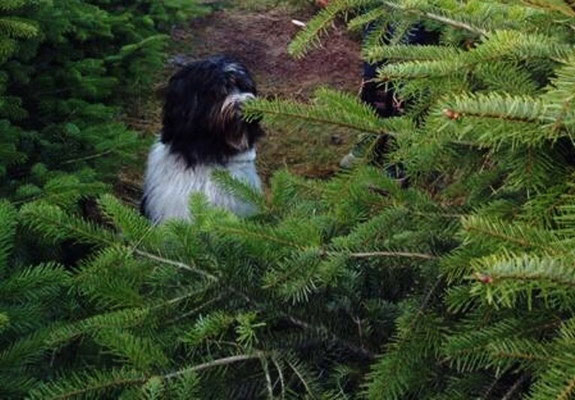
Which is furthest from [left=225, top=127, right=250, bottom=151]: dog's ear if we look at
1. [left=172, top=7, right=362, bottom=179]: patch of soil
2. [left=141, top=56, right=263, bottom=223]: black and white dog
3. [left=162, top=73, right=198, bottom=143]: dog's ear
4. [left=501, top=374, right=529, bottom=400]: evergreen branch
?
[left=501, top=374, right=529, bottom=400]: evergreen branch

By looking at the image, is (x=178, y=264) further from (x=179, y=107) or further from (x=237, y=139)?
(x=179, y=107)

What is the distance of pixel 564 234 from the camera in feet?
4.35

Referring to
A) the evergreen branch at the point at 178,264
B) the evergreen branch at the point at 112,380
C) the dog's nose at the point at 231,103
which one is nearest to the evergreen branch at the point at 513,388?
the evergreen branch at the point at 112,380

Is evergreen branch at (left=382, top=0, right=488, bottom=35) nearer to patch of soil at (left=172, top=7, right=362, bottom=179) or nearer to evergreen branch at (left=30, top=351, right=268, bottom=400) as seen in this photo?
evergreen branch at (left=30, top=351, right=268, bottom=400)

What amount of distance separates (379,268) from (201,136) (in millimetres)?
2327

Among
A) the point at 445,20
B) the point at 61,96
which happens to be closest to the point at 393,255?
the point at 445,20

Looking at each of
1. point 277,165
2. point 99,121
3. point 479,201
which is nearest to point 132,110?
point 277,165

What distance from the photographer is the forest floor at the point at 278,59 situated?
5613 mm

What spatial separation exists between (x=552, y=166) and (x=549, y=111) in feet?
0.55

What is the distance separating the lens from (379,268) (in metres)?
1.84

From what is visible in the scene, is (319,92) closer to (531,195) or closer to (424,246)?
(424,246)

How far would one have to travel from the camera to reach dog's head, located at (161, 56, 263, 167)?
155 inches

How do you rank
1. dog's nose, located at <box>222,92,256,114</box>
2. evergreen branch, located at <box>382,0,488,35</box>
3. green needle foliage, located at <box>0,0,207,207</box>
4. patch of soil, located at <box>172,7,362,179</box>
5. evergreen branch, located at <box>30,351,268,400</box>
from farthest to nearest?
patch of soil, located at <box>172,7,362,179</box>
dog's nose, located at <box>222,92,256,114</box>
green needle foliage, located at <box>0,0,207,207</box>
evergreen branch, located at <box>382,0,488,35</box>
evergreen branch, located at <box>30,351,268,400</box>

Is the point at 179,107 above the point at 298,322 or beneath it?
beneath
